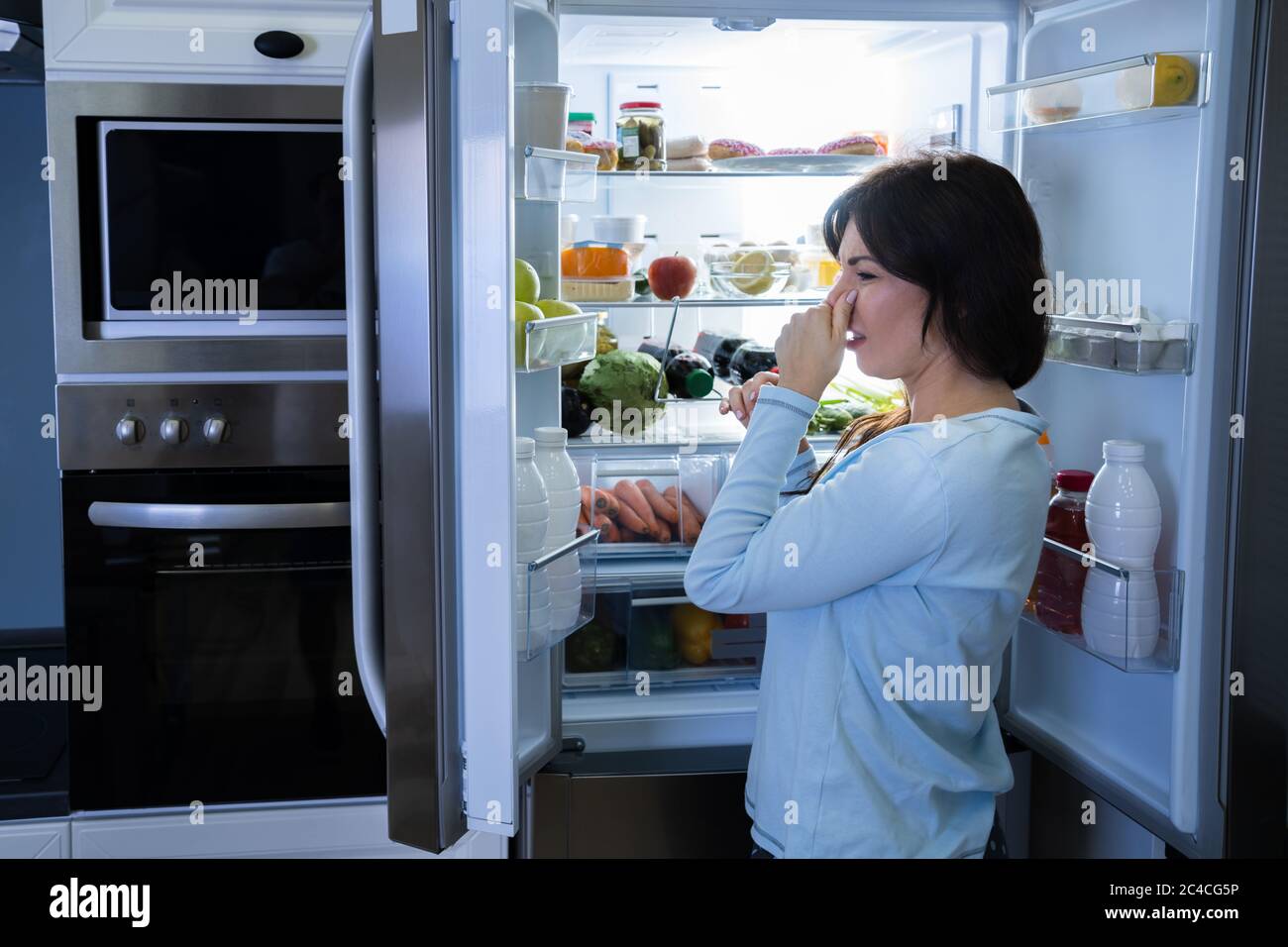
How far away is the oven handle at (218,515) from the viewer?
1895 mm

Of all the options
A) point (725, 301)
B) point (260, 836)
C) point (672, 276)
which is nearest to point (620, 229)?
point (672, 276)

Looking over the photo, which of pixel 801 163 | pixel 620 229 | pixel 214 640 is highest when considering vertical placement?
pixel 801 163

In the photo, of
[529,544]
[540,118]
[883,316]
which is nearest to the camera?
[883,316]

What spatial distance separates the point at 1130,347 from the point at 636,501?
0.86m

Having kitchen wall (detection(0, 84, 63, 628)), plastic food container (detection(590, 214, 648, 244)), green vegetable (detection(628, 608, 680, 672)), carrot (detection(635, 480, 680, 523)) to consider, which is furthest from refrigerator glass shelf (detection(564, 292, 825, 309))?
kitchen wall (detection(0, 84, 63, 628))

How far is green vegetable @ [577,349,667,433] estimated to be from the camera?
6.86 ft

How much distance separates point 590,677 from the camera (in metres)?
2.13

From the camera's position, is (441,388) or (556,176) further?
(556,176)

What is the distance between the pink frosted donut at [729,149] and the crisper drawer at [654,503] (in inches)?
21.5

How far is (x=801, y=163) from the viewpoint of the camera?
212cm

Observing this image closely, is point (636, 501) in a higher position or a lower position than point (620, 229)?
lower

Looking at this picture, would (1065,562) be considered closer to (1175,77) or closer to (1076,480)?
(1076,480)

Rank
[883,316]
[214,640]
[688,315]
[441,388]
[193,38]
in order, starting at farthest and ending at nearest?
[688,315] → [214,640] → [193,38] → [883,316] → [441,388]
